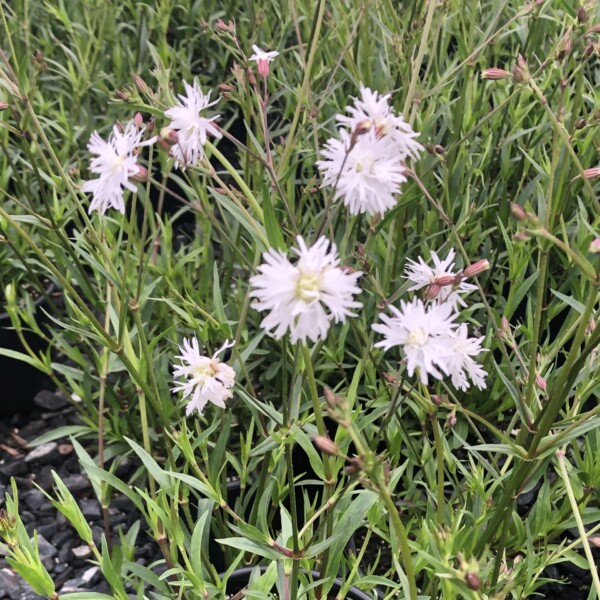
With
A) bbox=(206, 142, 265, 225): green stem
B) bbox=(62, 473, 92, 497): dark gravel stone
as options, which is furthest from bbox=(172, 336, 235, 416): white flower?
bbox=(62, 473, 92, 497): dark gravel stone

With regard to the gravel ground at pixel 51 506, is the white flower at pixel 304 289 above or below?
above

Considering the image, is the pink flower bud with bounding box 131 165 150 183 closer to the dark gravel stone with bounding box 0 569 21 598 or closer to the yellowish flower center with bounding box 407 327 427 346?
the yellowish flower center with bounding box 407 327 427 346

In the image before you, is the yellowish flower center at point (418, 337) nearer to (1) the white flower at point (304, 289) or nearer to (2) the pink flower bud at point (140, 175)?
(1) the white flower at point (304, 289)

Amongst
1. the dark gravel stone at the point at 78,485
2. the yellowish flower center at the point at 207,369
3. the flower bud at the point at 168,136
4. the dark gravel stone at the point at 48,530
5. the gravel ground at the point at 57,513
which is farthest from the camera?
the dark gravel stone at the point at 78,485

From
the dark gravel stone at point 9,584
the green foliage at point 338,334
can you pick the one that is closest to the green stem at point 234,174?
the green foliage at point 338,334

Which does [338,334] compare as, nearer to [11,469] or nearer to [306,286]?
[11,469]

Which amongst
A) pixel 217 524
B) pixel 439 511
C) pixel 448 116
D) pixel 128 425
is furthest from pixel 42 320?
pixel 439 511

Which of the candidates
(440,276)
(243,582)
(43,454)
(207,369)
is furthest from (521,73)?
(43,454)
